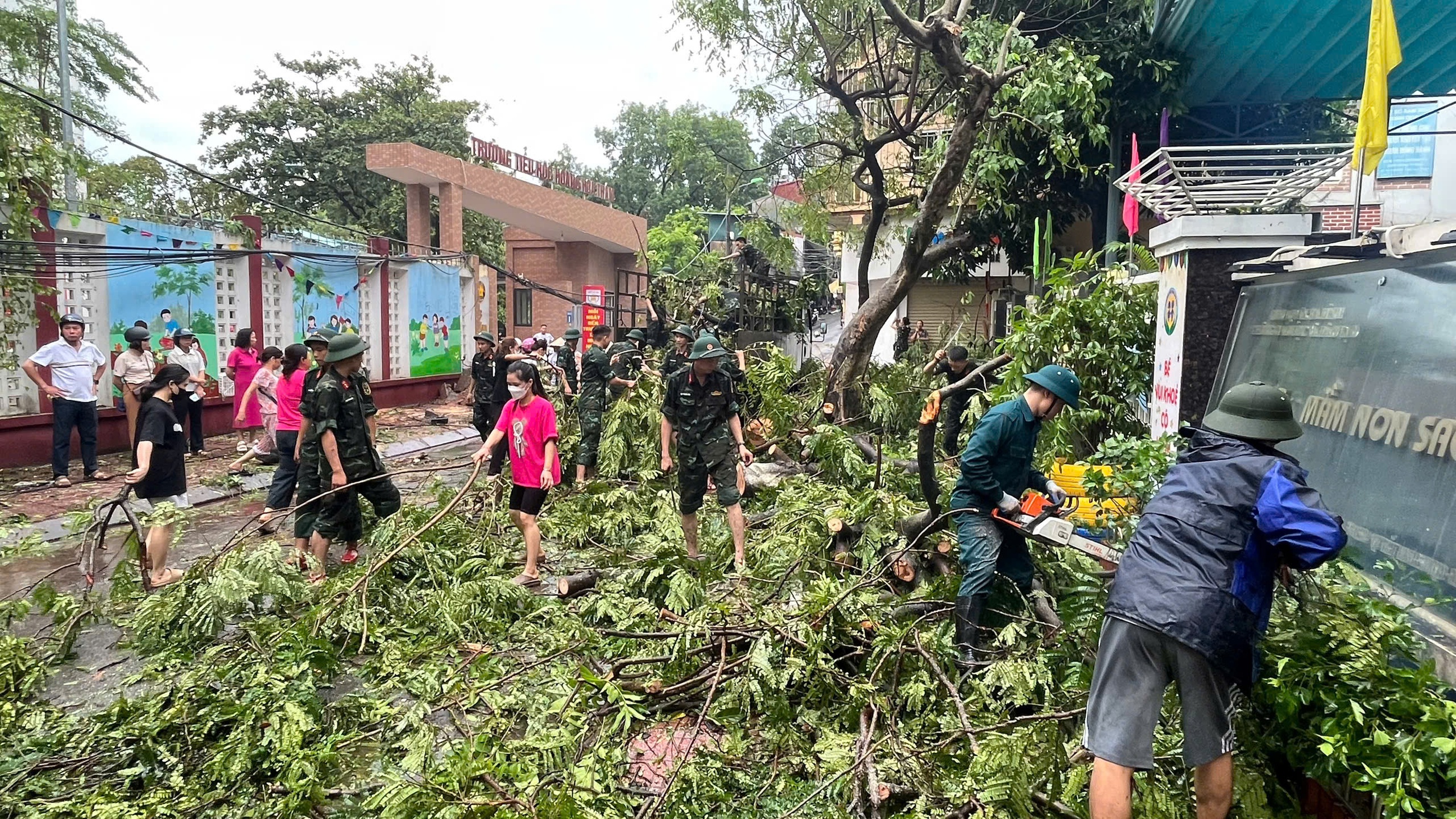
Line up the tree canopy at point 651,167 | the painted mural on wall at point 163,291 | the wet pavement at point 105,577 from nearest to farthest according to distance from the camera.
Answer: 1. the wet pavement at point 105,577
2. the painted mural on wall at point 163,291
3. the tree canopy at point 651,167

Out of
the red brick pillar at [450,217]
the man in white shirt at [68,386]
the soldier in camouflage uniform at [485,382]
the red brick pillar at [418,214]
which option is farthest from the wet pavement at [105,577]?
the red brick pillar at [418,214]

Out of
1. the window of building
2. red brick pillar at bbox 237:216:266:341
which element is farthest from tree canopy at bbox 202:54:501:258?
red brick pillar at bbox 237:216:266:341

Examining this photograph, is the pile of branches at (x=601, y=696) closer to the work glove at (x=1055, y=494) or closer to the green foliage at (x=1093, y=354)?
the work glove at (x=1055, y=494)

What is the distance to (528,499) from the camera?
596cm

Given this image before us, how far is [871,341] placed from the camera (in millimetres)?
10953

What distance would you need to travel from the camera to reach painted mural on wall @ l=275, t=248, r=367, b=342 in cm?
1420

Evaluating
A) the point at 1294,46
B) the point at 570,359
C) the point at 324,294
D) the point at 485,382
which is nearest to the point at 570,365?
the point at 570,359

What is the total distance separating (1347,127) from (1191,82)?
12.2ft

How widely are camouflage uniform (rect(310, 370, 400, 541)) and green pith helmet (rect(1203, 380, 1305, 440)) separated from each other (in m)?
5.24

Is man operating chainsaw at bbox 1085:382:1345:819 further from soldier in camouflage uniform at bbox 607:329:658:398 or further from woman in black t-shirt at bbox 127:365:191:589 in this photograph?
soldier in camouflage uniform at bbox 607:329:658:398

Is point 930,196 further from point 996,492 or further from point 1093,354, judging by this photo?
point 996,492

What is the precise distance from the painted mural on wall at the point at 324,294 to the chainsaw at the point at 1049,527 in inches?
504

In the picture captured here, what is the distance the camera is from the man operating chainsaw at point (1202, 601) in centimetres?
257

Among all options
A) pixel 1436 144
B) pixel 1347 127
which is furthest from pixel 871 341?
pixel 1436 144
